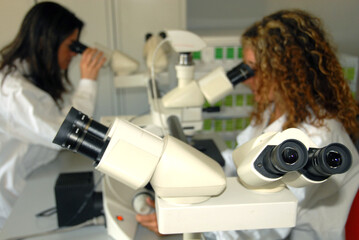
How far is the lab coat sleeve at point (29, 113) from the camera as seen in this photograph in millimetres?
1398

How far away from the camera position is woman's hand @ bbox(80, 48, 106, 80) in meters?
1.60

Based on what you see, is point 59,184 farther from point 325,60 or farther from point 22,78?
point 325,60

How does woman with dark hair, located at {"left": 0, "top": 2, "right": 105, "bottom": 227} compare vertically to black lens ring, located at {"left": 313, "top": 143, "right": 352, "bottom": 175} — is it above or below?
below

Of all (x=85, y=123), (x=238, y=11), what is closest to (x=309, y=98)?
(x=85, y=123)

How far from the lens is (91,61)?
1.61 m

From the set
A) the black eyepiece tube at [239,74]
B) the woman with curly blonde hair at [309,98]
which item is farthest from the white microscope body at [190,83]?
the woman with curly blonde hair at [309,98]

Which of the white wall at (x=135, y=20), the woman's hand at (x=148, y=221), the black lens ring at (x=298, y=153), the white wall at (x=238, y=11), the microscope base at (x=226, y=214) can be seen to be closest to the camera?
the black lens ring at (x=298, y=153)

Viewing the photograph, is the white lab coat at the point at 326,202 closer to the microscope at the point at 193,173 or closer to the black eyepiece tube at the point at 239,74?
the black eyepiece tube at the point at 239,74

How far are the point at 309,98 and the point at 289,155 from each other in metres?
0.67

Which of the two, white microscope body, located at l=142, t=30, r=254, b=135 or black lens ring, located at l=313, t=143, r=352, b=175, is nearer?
black lens ring, located at l=313, t=143, r=352, b=175

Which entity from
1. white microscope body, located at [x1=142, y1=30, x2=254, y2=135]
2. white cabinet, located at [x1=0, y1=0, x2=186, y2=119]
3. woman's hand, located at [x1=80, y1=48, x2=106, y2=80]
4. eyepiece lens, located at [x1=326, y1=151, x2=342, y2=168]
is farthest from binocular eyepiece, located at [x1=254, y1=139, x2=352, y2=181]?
white cabinet, located at [x1=0, y1=0, x2=186, y2=119]

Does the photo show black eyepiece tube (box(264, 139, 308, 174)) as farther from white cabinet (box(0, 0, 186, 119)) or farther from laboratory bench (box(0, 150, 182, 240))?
white cabinet (box(0, 0, 186, 119))

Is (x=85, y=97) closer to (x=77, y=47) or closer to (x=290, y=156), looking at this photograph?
(x=77, y=47)

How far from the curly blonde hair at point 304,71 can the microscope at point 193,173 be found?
545 millimetres
